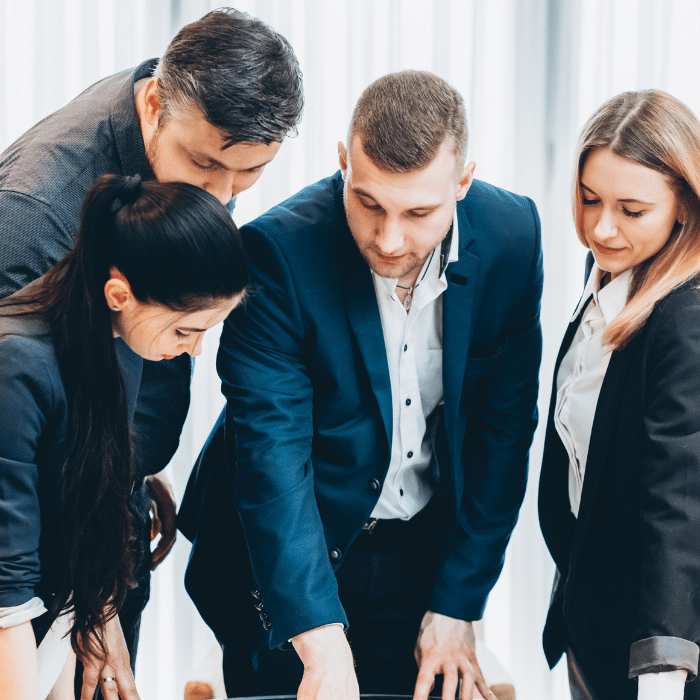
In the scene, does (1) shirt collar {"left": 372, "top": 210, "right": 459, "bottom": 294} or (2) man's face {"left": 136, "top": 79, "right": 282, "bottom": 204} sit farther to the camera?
(1) shirt collar {"left": 372, "top": 210, "right": 459, "bottom": 294}

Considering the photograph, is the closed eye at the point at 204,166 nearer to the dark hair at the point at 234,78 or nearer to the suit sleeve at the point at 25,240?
the dark hair at the point at 234,78

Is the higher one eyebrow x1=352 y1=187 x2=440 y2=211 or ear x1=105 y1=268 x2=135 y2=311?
eyebrow x1=352 y1=187 x2=440 y2=211

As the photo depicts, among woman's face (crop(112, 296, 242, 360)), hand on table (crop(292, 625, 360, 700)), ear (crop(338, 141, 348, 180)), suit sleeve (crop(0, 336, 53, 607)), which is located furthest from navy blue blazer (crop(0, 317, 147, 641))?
ear (crop(338, 141, 348, 180))

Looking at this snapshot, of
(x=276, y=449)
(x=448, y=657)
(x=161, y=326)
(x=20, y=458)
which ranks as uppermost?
(x=161, y=326)

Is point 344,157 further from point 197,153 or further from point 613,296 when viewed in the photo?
point 613,296

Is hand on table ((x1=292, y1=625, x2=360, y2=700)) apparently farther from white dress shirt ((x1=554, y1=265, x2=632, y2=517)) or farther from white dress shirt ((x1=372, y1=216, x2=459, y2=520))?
white dress shirt ((x1=554, y1=265, x2=632, y2=517))

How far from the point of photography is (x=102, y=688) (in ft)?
4.75

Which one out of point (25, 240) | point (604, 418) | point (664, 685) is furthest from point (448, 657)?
point (25, 240)

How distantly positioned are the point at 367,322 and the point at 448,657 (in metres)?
0.66

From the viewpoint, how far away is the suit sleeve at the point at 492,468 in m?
1.52

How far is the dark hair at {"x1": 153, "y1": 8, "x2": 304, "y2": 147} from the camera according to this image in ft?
3.94

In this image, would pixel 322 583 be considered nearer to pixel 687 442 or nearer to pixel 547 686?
pixel 687 442

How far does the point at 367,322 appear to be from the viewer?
1370 mm

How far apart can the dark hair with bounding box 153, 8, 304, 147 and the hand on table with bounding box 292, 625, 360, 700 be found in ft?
2.63
